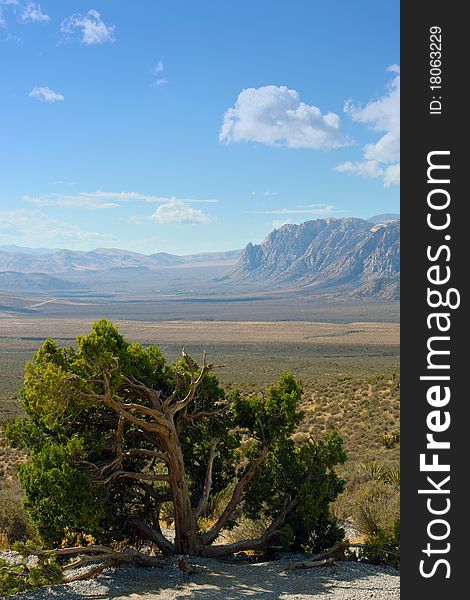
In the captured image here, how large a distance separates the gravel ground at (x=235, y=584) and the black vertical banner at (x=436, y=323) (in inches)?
158

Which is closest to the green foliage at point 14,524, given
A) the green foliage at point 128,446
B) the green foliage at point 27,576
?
the green foliage at point 128,446

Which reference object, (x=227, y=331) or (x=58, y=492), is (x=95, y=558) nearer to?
(x=58, y=492)

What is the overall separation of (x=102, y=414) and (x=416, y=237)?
836 cm

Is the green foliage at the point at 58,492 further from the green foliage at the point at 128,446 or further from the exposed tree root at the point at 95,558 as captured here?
the exposed tree root at the point at 95,558

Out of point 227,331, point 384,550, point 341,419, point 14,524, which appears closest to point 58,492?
point 14,524

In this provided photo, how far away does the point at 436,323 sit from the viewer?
5.49 m

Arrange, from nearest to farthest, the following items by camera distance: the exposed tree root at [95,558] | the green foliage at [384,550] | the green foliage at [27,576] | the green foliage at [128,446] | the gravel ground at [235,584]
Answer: the green foliage at [27,576] < the gravel ground at [235,584] < the exposed tree root at [95,558] < the green foliage at [128,446] < the green foliage at [384,550]

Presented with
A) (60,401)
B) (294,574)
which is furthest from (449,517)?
(60,401)

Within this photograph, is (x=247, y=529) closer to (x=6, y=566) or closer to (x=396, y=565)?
(x=396, y=565)

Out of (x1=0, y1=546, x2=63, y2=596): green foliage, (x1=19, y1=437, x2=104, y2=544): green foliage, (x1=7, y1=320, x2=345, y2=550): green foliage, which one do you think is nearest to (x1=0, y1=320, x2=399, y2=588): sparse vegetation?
(x1=7, y1=320, x2=345, y2=550): green foliage

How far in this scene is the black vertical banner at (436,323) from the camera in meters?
5.45

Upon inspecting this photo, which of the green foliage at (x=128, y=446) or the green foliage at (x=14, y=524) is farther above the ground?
the green foliage at (x=128, y=446)

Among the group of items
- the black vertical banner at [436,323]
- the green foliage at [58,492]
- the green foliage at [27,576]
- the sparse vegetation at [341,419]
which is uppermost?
the black vertical banner at [436,323]

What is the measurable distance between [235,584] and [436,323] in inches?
271
